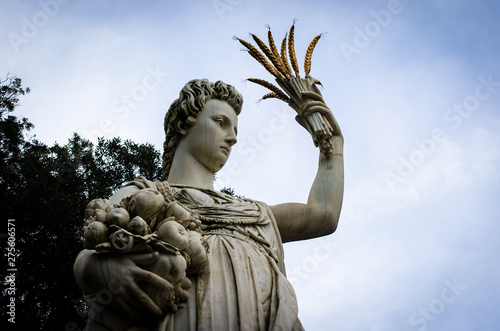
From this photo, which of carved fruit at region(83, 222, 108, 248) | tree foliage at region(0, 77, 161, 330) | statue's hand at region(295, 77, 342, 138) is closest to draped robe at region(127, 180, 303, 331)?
carved fruit at region(83, 222, 108, 248)

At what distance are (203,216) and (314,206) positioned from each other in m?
1.27

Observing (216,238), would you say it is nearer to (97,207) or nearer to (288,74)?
(97,207)

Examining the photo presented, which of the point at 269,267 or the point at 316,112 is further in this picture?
the point at 316,112

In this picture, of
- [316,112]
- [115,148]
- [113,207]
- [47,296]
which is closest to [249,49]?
[316,112]

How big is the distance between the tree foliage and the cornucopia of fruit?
694 centimetres

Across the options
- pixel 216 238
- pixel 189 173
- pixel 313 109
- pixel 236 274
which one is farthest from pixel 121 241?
pixel 313 109

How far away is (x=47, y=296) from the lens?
1163 centimetres

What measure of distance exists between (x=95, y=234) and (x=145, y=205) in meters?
0.39

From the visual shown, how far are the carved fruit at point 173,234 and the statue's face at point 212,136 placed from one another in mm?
1768

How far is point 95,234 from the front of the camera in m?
4.21

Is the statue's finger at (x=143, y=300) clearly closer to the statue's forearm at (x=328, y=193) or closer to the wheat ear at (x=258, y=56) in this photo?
the statue's forearm at (x=328, y=193)

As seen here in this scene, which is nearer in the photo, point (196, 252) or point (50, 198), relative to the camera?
point (196, 252)

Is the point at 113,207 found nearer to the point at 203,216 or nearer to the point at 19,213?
the point at 203,216

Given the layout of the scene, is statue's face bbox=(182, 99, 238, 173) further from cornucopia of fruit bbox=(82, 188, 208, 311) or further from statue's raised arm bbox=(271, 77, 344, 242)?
cornucopia of fruit bbox=(82, 188, 208, 311)
